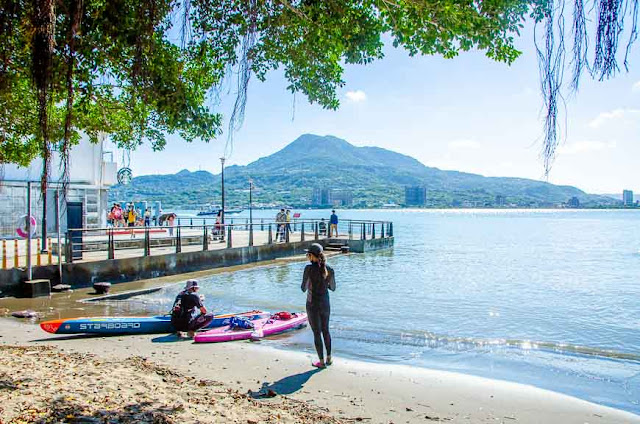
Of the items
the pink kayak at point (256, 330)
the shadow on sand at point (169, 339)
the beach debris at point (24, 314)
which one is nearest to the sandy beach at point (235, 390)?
the shadow on sand at point (169, 339)

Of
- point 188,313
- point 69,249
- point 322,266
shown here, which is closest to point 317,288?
point 322,266

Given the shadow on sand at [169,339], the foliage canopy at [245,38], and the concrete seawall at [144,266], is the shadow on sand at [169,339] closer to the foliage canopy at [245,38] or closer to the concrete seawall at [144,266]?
the foliage canopy at [245,38]

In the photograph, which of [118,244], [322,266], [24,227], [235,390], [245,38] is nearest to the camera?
[245,38]

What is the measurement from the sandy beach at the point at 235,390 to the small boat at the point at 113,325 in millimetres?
275

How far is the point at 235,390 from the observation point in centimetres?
611

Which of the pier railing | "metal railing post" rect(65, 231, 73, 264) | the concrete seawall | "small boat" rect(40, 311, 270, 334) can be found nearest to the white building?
the pier railing

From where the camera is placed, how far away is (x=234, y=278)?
810 inches

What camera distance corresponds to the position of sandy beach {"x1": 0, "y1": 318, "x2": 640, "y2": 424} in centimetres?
484

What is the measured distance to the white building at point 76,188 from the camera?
915 inches

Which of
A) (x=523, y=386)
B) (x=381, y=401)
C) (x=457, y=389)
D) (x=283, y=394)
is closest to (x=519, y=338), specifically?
(x=523, y=386)

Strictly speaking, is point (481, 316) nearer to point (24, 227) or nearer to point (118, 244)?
point (24, 227)

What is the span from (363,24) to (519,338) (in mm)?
8963

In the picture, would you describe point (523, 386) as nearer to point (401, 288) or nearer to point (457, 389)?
point (457, 389)

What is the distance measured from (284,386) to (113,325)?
4.56 meters
